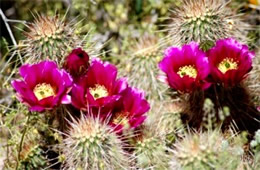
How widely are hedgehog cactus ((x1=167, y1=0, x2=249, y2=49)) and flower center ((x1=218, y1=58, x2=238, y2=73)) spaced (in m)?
0.09

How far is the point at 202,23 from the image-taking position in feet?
8.39

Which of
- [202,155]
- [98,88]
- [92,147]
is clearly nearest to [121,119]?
[98,88]

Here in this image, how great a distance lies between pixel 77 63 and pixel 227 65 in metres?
0.56

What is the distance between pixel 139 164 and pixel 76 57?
449 mm

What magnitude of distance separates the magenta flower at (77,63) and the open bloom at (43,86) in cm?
4

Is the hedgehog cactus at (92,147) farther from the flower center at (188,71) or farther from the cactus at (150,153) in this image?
the flower center at (188,71)

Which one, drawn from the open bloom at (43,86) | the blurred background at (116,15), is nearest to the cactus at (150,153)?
the open bloom at (43,86)

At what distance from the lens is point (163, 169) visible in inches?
93.9

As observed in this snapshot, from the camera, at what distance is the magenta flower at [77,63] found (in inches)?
97.0

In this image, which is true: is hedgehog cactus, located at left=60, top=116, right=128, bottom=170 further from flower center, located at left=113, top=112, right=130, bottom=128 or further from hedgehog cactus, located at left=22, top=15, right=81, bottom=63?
hedgehog cactus, located at left=22, top=15, right=81, bottom=63

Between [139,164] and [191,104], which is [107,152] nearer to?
[139,164]

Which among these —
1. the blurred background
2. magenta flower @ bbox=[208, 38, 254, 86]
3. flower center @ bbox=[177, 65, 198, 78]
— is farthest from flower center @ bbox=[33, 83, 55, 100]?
the blurred background

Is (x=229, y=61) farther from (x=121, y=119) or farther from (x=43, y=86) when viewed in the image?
(x=43, y=86)

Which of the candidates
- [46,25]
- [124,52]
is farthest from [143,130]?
[124,52]
